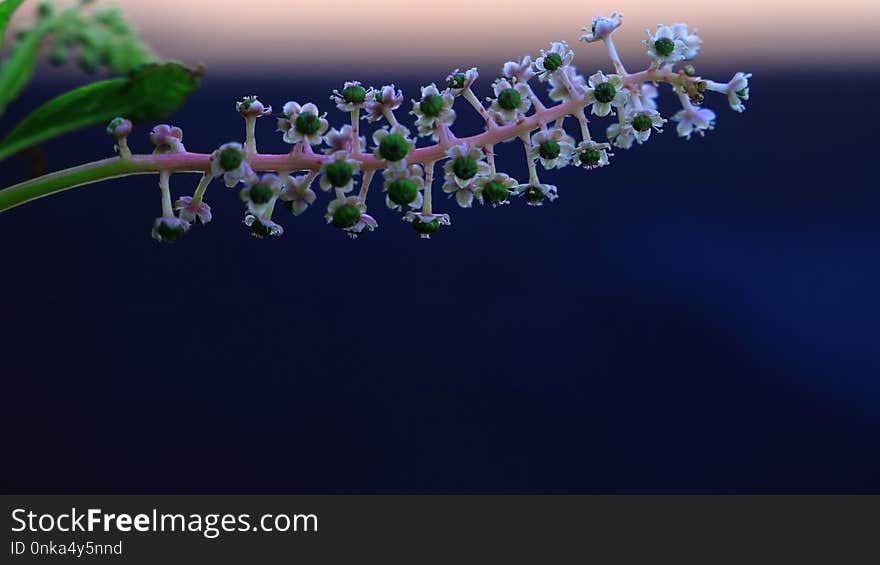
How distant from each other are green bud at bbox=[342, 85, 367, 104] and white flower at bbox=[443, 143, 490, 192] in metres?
0.07

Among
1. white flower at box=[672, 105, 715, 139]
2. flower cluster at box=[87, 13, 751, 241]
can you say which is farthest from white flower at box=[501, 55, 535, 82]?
white flower at box=[672, 105, 715, 139]

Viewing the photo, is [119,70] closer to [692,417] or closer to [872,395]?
[692,417]

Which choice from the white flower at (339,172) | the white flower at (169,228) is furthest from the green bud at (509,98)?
the white flower at (169,228)

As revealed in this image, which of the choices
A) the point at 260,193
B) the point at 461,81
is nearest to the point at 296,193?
the point at 260,193

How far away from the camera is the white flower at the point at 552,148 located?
568 millimetres

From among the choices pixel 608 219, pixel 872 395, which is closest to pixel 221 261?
pixel 608 219

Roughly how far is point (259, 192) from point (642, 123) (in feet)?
0.79

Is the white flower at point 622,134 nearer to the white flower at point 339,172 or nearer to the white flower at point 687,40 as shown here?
the white flower at point 687,40

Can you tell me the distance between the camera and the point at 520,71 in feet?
1.93

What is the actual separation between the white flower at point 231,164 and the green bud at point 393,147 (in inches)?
3.1

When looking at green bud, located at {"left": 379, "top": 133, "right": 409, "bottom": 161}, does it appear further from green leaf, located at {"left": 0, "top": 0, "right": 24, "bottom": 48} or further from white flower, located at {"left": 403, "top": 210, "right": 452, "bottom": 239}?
green leaf, located at {"left": 0, "top": 0, "right": 24, "bottom": 48}

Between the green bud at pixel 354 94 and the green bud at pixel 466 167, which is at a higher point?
the green bud at pixel 354 94

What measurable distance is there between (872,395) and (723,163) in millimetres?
1144

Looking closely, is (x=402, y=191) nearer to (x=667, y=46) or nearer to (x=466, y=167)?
(x=466, y=167)
